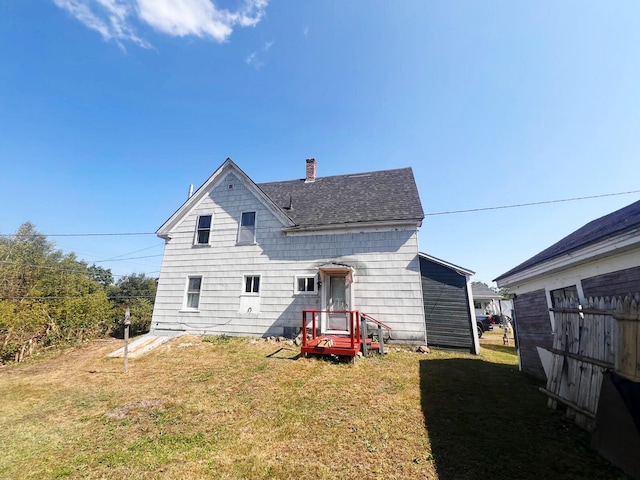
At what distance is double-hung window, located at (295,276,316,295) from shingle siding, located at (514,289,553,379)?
740cm

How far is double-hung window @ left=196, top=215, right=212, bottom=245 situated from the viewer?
13.6 metres

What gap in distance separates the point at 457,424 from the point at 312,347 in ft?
16.2

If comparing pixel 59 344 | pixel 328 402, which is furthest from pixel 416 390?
pixel 59 344

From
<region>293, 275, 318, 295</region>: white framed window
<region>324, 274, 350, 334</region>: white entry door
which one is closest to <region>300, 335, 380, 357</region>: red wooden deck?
<region>324, 274, 350, 334</region>: white entry door

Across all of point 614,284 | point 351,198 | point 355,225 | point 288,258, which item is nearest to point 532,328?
point 614,284

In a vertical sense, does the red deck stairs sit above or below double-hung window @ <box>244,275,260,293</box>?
below

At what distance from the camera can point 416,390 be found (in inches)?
237

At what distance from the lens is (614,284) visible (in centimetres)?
481

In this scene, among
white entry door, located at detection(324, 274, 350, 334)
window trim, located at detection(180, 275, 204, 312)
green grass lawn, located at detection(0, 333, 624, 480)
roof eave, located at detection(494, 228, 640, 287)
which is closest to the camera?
green grass lawn, located at detection(0, 333, 624, 480)

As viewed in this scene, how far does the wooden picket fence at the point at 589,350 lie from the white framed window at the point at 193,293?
13227 mm

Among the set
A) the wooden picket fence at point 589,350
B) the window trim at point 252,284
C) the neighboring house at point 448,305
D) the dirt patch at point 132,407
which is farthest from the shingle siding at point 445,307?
the dirt patch at point 132,407

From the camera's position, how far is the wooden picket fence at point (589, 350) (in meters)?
3.55

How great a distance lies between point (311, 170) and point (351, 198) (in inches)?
172

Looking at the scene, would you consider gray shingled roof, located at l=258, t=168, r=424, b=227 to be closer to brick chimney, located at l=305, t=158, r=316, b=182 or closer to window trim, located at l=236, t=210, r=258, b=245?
brick chimney, located at l=305, t=158, r=316, b=182
